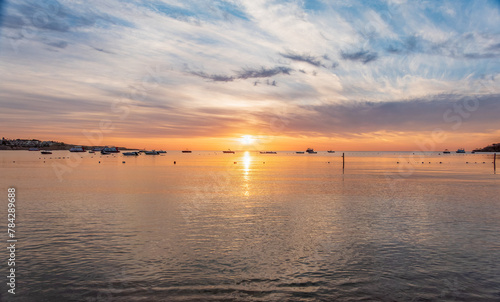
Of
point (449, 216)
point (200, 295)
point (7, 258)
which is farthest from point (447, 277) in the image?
point (7, 258)

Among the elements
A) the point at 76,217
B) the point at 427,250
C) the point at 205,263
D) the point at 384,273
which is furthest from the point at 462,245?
the point at 76,217

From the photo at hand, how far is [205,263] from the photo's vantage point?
1548cm

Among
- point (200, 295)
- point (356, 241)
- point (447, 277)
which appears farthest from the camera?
point (356, 241)

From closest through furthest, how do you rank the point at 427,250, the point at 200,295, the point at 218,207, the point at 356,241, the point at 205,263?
the point at 200,295 < the point at 205,263 < the point at 427,250 < the point at 356,241 < the point at 218,207

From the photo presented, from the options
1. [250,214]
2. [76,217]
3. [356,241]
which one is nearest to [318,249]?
[356,241]

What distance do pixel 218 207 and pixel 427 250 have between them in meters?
18.5

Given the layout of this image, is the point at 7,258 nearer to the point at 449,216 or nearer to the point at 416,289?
the point at 416,289

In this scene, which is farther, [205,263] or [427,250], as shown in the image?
[427,250]

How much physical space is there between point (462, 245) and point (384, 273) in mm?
7300

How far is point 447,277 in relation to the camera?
547 inches

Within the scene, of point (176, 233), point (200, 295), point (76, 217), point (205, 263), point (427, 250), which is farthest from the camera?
point (76, 217)

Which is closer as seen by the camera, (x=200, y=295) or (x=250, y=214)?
(x=200, y=295)

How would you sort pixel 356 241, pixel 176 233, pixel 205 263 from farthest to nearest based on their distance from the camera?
pixel 176 233, pixel 356 241, pixel 205 263

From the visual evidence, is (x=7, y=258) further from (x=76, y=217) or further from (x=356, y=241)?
(x=356, y=241)
